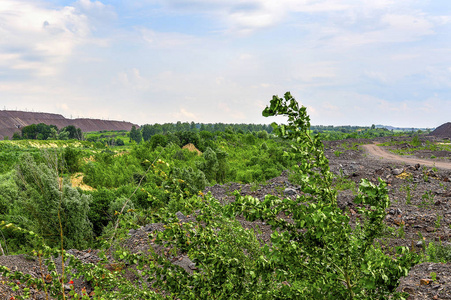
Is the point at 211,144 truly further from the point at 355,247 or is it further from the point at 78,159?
the point at 355,247

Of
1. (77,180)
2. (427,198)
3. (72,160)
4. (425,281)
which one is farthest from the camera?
(72,160)

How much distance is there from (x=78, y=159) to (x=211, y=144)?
16.8 m

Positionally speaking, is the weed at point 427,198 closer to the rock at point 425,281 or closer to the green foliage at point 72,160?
the rock at point 425,281

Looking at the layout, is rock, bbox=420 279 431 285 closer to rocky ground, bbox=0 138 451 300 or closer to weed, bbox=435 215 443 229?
rocky ground, bbox=0 138 451 300

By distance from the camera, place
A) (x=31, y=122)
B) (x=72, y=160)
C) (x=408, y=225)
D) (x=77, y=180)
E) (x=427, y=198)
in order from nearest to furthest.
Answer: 1. (x=408, y=225)
2. (x=427, y=198)
3. (x=77, y=180)
4. (x=72, y=160)
5. (x=31, y=122)

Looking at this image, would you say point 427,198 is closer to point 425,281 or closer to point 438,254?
point 438,254

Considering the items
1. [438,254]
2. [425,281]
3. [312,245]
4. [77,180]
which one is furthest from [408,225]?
Answer: [77,180]

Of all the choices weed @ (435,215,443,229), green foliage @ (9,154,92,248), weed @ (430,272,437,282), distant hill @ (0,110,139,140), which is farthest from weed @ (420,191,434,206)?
distant hill @ (0,110,139,140)

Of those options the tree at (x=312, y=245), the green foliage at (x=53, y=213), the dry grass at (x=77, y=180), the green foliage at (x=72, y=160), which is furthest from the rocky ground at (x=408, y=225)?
the green foliage at (x=72, y=160)

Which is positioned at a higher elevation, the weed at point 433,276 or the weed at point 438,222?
the weed at point 438,222

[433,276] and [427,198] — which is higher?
[427,198]

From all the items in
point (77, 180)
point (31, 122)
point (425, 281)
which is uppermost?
point (31, 122)

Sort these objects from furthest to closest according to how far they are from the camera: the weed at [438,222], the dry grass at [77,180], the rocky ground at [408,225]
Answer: the dry grass at [77,180] < the weed at [438,222] < the rocky ground at [408,225]

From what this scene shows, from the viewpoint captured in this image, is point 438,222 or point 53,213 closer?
point 438,222
